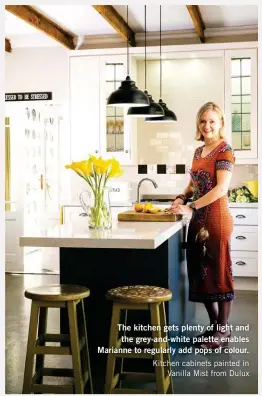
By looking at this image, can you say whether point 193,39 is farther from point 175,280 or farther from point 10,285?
point 175,280

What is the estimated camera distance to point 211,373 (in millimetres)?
3922

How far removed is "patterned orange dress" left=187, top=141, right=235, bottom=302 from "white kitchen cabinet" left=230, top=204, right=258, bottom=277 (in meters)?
2.64

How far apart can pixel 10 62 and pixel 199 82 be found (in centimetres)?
246

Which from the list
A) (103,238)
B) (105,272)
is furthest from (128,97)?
(103,238)

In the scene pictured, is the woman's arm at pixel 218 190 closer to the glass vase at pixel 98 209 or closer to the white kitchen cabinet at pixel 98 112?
the glass vase at pixel 98 209

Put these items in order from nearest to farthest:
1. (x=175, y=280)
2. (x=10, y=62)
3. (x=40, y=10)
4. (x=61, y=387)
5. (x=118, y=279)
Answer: (x=61, y=387), (x=118, y=279), (x=175, y=280), (x=40, y=10), (x=10, y=62)

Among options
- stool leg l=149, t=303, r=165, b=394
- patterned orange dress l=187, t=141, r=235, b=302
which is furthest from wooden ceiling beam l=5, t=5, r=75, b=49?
stool leg l=149, t=303, r=165, b=394

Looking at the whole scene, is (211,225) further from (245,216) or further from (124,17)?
(124,17)

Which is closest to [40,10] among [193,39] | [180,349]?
[193,39]

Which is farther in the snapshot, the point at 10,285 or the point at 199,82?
the point at 199,82

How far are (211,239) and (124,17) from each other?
3.53 m

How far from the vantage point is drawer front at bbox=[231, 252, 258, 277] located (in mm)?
6926

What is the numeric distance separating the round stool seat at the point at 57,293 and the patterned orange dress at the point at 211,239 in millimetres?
1260

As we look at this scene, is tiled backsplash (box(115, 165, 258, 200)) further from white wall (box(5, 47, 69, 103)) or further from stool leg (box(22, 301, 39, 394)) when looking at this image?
stool leg (box(22, 301, 39, 394))
